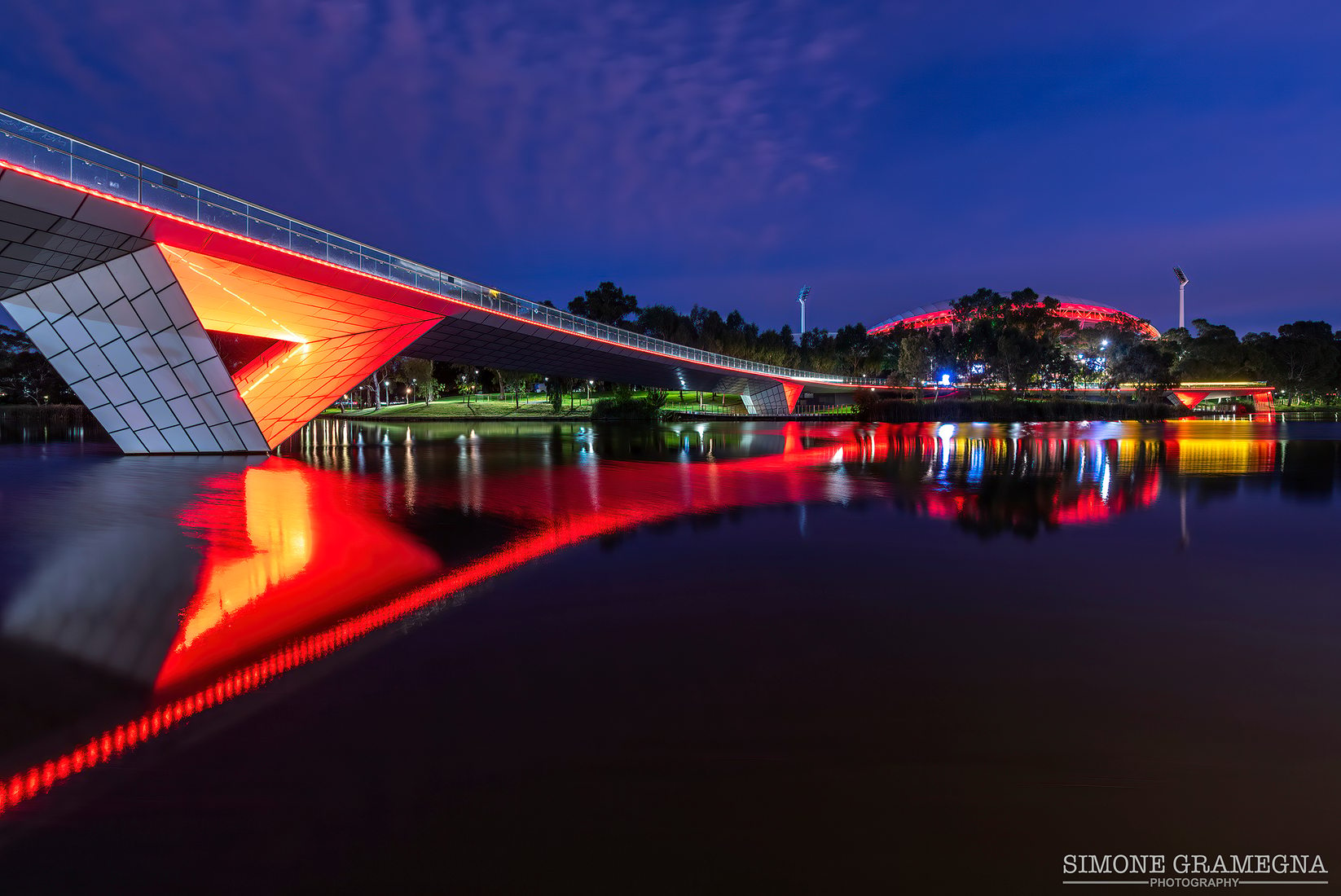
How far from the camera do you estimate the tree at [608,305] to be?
93938 millimetres

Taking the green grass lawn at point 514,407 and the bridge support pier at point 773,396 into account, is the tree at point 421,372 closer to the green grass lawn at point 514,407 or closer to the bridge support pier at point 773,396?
the green grass lawn at point 514,407

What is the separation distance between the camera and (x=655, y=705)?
435cm

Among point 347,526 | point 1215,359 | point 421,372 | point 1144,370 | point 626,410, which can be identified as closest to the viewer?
point 347,526

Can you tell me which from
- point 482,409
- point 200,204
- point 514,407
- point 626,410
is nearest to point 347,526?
point 200,204

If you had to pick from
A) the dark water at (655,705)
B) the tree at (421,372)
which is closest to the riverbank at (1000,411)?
the tree at (421,372)

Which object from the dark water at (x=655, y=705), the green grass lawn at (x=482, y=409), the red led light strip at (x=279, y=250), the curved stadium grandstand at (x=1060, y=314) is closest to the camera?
the dark water at (x=655, y=705)

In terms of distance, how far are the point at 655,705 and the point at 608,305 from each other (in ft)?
303

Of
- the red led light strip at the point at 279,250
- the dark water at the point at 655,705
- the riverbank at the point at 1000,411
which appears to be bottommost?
the dark water at the point at 655,705

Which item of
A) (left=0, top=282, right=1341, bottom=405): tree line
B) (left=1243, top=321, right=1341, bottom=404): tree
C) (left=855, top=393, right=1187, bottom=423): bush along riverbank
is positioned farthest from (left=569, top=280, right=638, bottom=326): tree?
(left=1243, top=321, right=1341, bottom=404): tree

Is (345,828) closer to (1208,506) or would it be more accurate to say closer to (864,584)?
(864,584)

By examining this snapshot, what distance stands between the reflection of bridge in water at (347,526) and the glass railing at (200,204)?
7.15 metres

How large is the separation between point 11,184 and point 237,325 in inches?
449

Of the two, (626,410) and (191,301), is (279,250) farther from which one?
(626,410)

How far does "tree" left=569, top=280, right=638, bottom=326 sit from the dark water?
85420 millimetres
